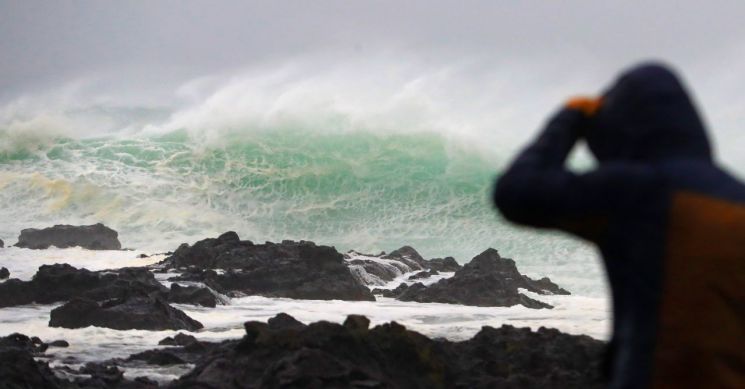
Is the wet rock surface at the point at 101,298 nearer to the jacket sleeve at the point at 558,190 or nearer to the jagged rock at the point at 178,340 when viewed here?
the jagged rock at the point at 178,340

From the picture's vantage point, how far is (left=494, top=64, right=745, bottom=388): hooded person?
56.5 inches

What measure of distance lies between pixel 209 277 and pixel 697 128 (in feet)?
61.7

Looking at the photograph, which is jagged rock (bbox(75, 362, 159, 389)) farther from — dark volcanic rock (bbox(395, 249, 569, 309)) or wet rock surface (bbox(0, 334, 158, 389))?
dark volcanic rock (bbox(395, 249, 569, 309))

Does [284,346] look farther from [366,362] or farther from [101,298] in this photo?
[101,298]

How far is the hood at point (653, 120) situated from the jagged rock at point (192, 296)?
53.8 ft

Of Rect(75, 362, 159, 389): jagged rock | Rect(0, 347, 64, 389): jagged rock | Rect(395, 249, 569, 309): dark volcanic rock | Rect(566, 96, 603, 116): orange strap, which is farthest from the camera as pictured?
Rect(395, 249, 569, 309): dark volcanic rock

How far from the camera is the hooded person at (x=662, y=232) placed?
143cm

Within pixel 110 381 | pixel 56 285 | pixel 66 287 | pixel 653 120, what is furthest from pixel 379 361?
pixel 56 285

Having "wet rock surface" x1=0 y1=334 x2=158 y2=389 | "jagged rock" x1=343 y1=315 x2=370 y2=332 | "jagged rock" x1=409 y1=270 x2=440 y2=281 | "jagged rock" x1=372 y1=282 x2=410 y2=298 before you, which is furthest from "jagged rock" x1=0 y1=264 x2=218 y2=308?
"jagged rock" x1=343 y1=315 x2=370 y2=332

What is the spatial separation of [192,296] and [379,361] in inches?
396

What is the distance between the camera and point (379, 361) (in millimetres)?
8102

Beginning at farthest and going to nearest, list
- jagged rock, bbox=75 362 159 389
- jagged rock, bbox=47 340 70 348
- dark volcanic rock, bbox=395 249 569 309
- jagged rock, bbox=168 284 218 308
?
dark volcanic rock, bbox=395 249 569 309 < jagged rock, bbox=168 284 218 308 < jagged rock, bbox=47 340 70 348 < jagged rock, bbox=75 362 159 389

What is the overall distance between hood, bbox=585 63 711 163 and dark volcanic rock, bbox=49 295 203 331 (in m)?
12.6

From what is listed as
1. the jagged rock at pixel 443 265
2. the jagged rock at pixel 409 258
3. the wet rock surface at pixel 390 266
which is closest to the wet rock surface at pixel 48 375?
the wet rock surface at pixel 390 266
